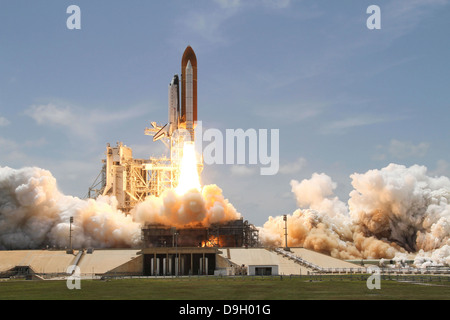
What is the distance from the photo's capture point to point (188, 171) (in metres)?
111

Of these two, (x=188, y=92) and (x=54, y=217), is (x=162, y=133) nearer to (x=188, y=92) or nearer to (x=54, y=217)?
(x=188, y=92)

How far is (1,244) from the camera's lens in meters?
110

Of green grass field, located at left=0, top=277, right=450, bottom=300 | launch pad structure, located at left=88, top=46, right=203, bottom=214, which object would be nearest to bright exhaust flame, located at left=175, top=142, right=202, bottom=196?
launch pad structure, located at left=88, top=46, right=203, bottom=214

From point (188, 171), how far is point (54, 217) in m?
25.5

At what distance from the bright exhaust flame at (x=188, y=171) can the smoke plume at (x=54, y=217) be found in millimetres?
2336

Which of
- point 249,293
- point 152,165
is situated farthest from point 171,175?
point 249,293

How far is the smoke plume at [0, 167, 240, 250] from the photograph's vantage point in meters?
109

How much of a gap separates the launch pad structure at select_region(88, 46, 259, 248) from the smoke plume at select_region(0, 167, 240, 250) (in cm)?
246

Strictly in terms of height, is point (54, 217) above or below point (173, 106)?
below

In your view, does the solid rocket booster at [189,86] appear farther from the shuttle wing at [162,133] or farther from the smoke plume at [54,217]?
the smoke plume at [54,217]

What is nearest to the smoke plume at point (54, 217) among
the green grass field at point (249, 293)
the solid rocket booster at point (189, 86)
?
the solid rocket booster at point (189, 86)
